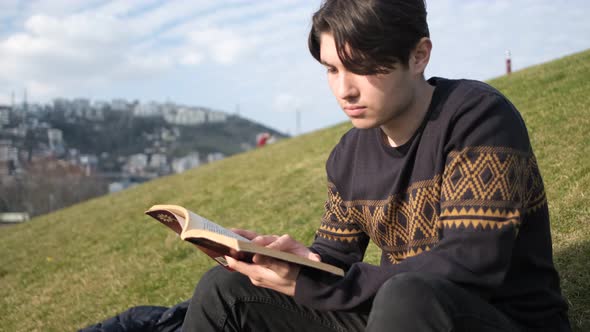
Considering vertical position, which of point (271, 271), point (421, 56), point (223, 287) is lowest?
point (223, 287)

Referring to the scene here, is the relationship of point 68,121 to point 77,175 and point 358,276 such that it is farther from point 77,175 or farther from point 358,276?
point 358,276

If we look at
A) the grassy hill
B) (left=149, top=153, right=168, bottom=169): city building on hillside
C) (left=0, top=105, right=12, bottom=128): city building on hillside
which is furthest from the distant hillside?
the grassy hill

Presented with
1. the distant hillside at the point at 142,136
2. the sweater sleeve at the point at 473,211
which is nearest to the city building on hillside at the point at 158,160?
the distant hillside at the point at 142,136

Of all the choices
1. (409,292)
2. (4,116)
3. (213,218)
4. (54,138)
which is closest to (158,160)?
(54,138)

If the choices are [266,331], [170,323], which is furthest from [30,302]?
[266,331]

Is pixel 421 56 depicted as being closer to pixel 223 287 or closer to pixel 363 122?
pixel 363 122

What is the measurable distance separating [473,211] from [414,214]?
1.30 feet

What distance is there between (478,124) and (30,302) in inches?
295

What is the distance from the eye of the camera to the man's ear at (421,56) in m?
2.74

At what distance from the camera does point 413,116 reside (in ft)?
9.16

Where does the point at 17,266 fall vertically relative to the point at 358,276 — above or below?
below

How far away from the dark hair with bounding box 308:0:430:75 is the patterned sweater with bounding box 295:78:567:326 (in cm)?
29

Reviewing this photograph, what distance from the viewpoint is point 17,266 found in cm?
1105

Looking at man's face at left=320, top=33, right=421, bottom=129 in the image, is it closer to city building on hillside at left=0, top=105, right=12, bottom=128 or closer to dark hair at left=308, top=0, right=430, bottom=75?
dark hair at left=308, top=0, right=430, bottom=75
